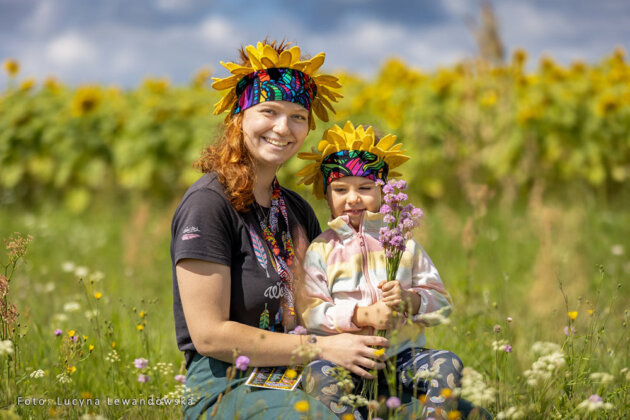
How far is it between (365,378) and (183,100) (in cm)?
651

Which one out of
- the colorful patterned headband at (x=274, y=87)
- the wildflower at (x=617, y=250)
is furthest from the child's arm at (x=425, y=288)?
the wildflower at (x=617, y=250)

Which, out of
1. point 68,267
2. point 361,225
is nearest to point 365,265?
point 361,225

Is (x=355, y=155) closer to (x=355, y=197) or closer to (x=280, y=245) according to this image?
(x=355, y=197)

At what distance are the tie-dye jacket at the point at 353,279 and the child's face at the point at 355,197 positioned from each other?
60 mm

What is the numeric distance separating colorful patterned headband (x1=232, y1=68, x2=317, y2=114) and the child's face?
35cm

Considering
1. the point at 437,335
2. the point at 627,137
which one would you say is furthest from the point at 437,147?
the point at 437,335

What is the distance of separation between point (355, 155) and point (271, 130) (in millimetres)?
355

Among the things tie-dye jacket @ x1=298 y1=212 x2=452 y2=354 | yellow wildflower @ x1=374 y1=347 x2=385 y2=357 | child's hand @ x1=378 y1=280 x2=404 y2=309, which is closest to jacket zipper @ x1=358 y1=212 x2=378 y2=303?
tie-dye jacket @ x1=298 y1=212 x2=452 y2=354

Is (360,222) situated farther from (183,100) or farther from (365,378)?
(183,100)

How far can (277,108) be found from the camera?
96.5 inches

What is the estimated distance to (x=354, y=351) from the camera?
216 cm

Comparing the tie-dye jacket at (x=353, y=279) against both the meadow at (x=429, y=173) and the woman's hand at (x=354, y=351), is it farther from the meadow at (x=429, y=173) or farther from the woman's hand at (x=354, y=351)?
the meadow at (x=429, y=173)

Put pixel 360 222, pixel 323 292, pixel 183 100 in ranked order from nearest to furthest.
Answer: pixel 323 292 → pixel 360 222 → pixel 183 100

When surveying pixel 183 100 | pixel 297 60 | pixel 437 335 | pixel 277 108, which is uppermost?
pixel 183 100
